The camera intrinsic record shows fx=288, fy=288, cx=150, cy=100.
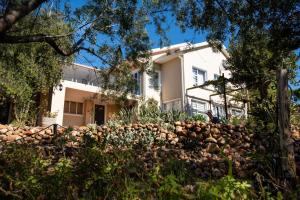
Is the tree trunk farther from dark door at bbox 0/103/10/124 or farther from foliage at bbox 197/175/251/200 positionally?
dark door at bbox 0/103/10/124

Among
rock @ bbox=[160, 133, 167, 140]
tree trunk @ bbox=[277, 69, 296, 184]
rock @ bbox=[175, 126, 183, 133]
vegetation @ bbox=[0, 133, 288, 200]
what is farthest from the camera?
rock @ bbox=[175, 126, 183, 133]

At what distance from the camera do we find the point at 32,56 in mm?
14141

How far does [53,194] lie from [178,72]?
18.3 m

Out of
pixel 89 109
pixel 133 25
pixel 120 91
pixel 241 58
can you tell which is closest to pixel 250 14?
pixel 133 25

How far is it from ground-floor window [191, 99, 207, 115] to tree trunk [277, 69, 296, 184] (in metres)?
15.4

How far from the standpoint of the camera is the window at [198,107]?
20431mm

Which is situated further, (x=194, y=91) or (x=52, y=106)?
(x=194, y=91)

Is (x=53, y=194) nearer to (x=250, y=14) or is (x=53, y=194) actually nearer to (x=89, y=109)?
(x=250, y=14)

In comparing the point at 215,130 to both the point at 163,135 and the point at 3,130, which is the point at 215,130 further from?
the point at 3,130

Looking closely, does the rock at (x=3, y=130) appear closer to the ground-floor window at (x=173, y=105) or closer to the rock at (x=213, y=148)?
the rock at (x=213, y=148)

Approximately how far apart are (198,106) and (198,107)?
7 cm

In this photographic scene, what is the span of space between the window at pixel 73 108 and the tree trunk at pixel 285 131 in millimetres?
17215

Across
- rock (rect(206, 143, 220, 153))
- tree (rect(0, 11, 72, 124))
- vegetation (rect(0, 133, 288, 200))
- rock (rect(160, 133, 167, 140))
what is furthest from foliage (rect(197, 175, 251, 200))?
tree (rect(0, 11, 72, 124))

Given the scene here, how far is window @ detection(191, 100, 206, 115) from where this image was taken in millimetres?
20431
